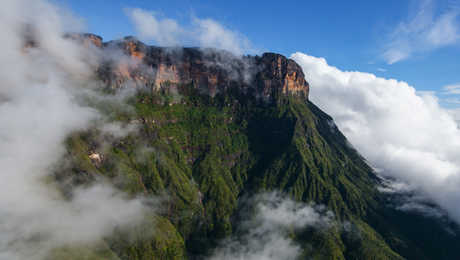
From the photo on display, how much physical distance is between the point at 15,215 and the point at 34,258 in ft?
153

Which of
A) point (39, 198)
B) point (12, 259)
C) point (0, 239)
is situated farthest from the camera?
point (39, 198)

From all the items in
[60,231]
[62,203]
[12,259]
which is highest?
[62,203]

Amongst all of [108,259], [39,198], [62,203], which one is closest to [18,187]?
[39,198]

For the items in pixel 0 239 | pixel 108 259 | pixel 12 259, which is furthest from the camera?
pixel 108 259

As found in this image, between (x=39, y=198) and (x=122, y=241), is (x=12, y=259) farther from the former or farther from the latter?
(x=122, y=241)

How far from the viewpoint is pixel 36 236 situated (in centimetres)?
16900

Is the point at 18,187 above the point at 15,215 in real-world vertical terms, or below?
above

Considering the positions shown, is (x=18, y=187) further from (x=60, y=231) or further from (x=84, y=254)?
(x=84, y=254)

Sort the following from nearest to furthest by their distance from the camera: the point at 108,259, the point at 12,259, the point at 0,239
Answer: the point at 12,259 → the point at 0,239 → the point at 108,259

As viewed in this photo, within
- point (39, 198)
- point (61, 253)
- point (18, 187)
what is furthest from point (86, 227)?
point (18, 187)

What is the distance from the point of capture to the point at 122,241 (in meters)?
199

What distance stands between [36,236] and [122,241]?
184ft

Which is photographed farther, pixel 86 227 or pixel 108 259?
pixel 86 227

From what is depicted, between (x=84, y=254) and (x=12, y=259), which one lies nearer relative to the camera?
(x=12, y=259)
